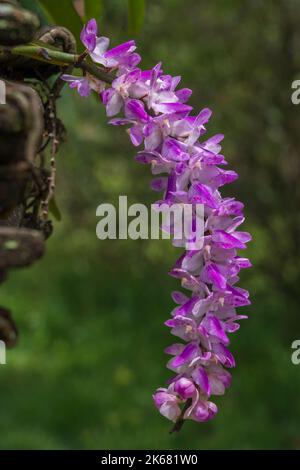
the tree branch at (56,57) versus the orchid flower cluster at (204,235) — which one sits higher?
the tree branch at (56,57)

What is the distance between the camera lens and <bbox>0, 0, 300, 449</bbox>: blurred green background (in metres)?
2.93

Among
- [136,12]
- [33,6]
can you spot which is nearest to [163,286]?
[136,12]

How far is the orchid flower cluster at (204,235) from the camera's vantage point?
0.60 m

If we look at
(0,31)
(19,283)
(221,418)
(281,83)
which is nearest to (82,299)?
(19,283)

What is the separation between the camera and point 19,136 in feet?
1.77

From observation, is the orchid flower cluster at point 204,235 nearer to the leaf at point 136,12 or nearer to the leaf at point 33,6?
the leaf at point 33,6

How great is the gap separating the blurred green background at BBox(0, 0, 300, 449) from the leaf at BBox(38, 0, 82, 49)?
6.96 feet

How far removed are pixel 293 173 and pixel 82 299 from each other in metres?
1.20

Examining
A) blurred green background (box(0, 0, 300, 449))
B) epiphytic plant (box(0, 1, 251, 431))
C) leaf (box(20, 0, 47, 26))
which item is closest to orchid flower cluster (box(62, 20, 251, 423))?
epiphytic plant (box(0, 1, 251, 431))

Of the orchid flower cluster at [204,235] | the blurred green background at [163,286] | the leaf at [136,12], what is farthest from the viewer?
the blurred green background at [163,286]

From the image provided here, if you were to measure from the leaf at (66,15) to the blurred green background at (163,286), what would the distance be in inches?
83.5

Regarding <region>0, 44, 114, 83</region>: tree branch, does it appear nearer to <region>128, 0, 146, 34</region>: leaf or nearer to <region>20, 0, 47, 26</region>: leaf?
<region>20, 0, 47, 26</region>: leaf

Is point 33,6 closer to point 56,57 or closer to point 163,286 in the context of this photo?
point 56,57

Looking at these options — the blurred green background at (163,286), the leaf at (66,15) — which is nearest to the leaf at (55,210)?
the leaf at (66,15)
